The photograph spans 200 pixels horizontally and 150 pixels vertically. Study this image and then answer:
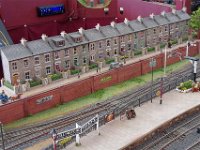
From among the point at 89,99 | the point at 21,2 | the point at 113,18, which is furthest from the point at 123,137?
the point at 113,18

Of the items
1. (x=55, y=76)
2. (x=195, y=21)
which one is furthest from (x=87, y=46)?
(x=195, y=21)

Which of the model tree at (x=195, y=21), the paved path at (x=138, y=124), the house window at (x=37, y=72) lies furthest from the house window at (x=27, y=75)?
the model tree at (x=195, y=21)

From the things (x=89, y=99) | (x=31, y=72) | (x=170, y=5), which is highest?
(x=170, y=5)

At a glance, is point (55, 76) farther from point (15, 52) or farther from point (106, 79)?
point (106, 79)

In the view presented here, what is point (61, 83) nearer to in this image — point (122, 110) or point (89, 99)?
point (89, 99)

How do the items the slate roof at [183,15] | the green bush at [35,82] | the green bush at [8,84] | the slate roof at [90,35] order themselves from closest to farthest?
the green bush at [8,84] < the green bush at [35,82] < the slate roof at [90,35] < the slate roof at [183,15]

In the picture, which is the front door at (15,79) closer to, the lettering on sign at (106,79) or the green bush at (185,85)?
the lettering on sign at (106,79)

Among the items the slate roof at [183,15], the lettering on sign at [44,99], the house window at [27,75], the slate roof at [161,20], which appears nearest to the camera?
the lettering on sign at [44,99]
